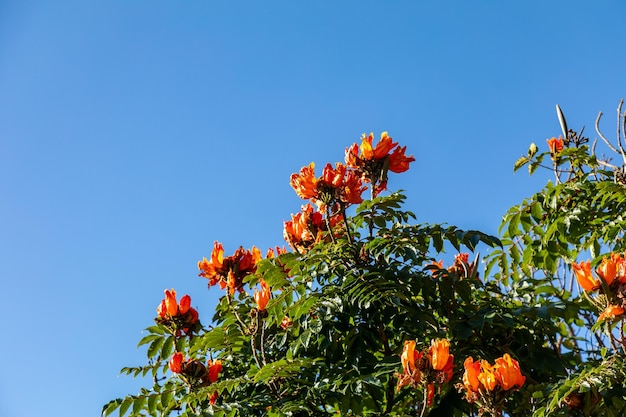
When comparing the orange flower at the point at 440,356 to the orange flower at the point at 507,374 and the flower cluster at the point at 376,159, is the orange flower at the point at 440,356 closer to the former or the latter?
the orange flower at the point at 507,374

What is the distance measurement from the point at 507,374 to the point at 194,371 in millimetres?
1490

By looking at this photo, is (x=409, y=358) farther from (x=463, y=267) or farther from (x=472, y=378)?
(x=463, y=267)

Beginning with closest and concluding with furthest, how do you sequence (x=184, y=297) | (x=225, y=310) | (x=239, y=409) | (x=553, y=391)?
(x=553, y=391)
(x=239, y=409)
(x=184, y=297)
(x=225, y=310)

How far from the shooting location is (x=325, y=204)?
3.18 m

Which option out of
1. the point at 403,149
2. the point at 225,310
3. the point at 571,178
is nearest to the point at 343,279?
the point at 403,149

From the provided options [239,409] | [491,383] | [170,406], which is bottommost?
[491,383]

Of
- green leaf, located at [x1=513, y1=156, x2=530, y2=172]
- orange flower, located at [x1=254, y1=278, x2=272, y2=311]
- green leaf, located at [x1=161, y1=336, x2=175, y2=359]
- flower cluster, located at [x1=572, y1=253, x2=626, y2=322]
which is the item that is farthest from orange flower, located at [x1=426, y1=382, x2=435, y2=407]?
green leaf, located at [x1=513, y1=156, x2=530, y2=172]

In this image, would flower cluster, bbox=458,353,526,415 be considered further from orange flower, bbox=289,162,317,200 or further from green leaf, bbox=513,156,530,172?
green leaf, bbox=513,156,530,172

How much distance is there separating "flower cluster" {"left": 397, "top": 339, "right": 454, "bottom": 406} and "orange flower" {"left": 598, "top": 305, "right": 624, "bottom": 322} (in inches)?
23.4

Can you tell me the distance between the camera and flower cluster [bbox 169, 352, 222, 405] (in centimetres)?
310

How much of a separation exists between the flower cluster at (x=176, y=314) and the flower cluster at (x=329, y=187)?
795 mm

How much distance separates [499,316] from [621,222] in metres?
0.70

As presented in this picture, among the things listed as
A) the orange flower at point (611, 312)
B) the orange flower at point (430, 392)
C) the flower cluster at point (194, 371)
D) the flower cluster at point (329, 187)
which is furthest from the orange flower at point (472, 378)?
the flower cluster at point (194, 371)

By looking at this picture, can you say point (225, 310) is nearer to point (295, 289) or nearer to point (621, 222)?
point (295, 289)
